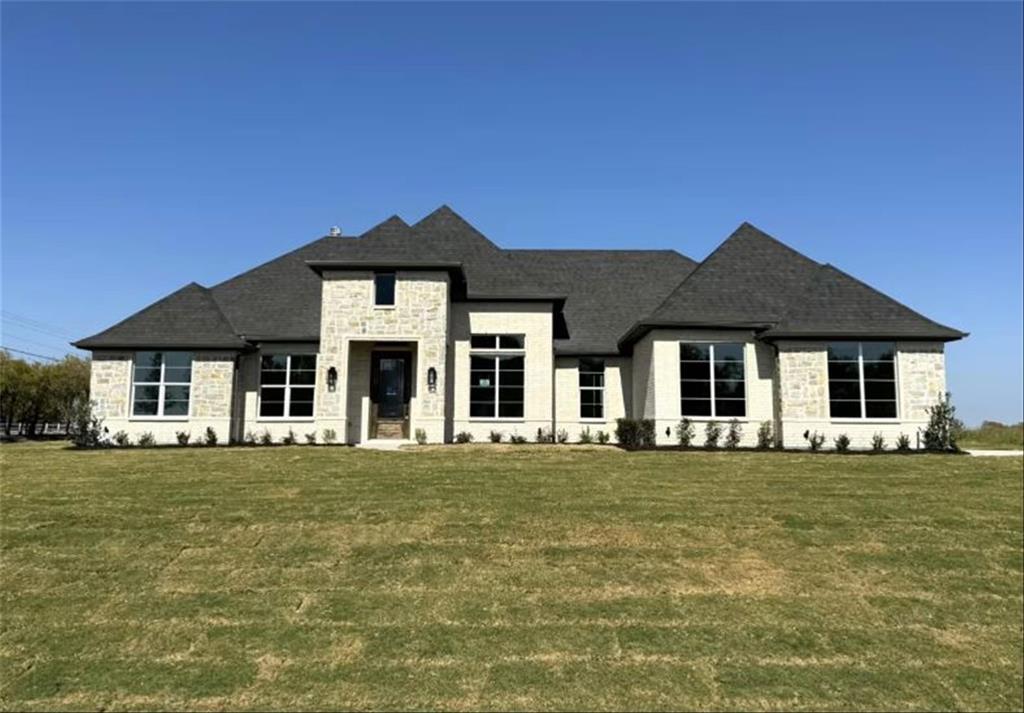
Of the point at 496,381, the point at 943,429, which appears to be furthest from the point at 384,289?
the point at 943,429

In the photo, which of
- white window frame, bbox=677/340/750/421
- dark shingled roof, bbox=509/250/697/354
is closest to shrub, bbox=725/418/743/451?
white window frame, bbox=677/340/750/421

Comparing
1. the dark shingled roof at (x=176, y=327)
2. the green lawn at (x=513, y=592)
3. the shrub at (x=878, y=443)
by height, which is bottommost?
the green lawn at (x=513, y=592)

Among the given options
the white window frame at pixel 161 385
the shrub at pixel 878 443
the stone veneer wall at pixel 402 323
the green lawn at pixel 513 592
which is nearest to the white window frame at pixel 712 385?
the shrub at pixel 878 443

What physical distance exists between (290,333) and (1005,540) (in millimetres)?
21209

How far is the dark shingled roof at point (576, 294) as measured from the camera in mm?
21422

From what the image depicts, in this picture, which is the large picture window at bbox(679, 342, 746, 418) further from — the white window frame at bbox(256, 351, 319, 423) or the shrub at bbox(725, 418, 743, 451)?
the white window frame at bbox(256, 351, 319, 423)

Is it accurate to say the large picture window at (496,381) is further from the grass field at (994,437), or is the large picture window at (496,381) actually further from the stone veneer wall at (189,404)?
the grass field at (994,437)

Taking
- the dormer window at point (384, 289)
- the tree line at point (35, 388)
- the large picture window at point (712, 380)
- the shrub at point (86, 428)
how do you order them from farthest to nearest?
the tree line at point (35, 388) < the shrub at point (86, 428) < the dormer window at point (384, 289) < the large picture window at point (712, 380)

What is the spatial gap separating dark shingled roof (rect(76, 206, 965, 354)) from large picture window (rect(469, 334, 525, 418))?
1.92m

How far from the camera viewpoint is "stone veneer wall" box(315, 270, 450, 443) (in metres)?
22.5

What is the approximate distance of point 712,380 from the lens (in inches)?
846

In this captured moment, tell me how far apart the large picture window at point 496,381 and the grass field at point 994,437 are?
15.6m

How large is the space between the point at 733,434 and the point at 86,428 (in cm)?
2158

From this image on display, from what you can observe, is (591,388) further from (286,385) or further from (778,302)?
(286,385)
